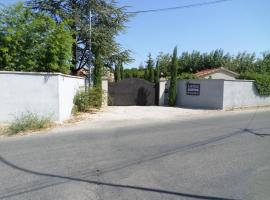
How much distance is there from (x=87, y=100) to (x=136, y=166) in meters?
11.0

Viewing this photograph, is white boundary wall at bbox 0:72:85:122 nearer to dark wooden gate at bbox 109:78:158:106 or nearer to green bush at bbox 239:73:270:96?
dark wooden gate at bbox 109:78:158:106

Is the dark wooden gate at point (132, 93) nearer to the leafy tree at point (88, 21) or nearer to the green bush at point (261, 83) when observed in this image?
the leafy tree at point (88, 21)

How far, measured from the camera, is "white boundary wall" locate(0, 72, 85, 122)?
11.7 m

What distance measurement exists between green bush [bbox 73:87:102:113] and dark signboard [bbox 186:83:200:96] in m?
7.10

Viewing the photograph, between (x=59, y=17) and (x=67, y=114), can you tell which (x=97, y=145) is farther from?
(x=59, y=17)

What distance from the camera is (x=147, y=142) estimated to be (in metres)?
8.66

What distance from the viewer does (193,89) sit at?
21.6 m

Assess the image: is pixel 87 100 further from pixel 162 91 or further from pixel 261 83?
pixel 261 83

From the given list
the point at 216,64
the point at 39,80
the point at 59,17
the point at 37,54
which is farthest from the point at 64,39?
the point at 216,64

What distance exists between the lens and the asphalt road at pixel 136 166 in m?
4.79

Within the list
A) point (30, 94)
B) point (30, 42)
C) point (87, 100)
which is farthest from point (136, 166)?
point (87, 100)

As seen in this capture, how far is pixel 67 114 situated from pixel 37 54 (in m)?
3.28

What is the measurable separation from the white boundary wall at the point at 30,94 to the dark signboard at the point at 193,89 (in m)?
11.8

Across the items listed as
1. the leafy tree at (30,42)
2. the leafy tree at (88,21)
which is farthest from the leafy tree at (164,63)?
the leafy tree at (30,42)
